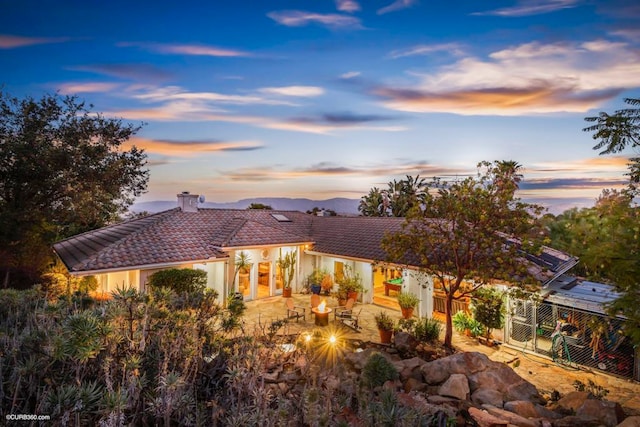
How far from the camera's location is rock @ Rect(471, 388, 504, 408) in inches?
295

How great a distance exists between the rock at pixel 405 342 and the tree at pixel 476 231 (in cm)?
152

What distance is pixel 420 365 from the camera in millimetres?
9414

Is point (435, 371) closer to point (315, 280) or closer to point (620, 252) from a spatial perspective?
point (620, 252)

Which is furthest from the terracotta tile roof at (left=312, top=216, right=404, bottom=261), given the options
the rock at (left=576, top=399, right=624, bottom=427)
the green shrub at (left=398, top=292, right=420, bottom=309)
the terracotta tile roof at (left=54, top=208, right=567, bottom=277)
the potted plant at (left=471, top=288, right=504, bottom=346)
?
the rock at (left=576, top=399, right=624, bottom=427)

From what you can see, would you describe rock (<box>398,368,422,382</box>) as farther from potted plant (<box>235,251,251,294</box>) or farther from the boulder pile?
potted plant (<box>235,251,251,294</box>)

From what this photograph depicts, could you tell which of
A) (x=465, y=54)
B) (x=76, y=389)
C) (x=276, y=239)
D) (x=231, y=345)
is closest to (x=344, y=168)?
(x=276, y=239)

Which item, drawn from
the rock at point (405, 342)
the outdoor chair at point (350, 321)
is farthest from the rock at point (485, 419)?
the outdoor chair at point (350, 321)

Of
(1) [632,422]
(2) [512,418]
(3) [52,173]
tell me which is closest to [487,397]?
(2) [512,418]

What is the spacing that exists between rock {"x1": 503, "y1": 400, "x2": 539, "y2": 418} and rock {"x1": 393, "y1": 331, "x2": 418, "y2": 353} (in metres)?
4.31

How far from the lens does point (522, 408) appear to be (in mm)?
7211

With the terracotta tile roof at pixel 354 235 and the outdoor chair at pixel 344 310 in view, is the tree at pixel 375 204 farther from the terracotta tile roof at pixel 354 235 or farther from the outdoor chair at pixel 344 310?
the outdoor chair at pixel 344 310

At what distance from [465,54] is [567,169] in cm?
1543

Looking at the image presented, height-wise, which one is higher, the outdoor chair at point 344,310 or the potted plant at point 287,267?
the potted plant at point 287,267

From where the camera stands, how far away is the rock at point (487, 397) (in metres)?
7.49
